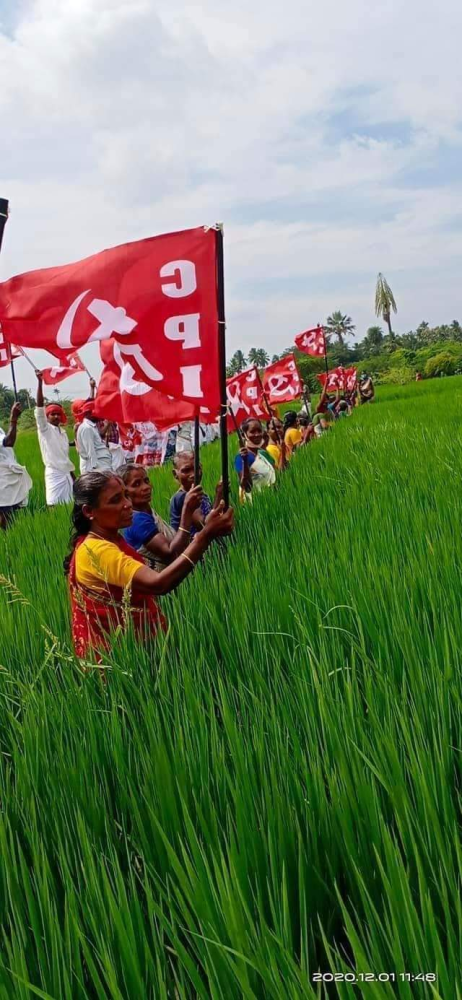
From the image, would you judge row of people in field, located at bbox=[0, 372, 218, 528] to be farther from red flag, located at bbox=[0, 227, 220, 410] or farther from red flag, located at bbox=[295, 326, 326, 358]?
red flag, located at bbox=[295, 326, 326, 358]

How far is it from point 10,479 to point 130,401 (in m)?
2.85

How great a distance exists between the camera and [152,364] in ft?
10.4

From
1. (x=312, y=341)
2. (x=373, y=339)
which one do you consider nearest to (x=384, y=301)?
(x=373, y=339)

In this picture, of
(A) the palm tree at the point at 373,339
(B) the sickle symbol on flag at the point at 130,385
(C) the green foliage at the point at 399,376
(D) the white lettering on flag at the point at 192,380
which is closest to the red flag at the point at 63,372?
(B) the sickle symbol on flag at the point at 130,385

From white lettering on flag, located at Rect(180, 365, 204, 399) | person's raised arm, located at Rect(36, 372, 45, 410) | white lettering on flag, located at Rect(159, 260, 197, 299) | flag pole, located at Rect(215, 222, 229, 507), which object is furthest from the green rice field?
person's raised arm, located at Rect(36, 372, 45, 410)

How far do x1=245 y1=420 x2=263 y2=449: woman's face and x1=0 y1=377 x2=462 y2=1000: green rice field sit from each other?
2.76 metres

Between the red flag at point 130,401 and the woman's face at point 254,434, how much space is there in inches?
44.4

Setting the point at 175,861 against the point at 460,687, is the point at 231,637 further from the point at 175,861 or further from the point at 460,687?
the point at 175,861

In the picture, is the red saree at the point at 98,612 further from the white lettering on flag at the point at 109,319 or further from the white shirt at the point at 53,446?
the white shirt at the point at 53,446

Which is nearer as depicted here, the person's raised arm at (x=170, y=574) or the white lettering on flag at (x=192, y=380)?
the person's raised arm at (x=170, y=574)

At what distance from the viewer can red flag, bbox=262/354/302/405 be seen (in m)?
9.48

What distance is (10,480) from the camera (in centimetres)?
629

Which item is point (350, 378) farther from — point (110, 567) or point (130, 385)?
point (110, 567)

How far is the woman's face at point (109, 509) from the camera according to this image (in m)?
2.35
